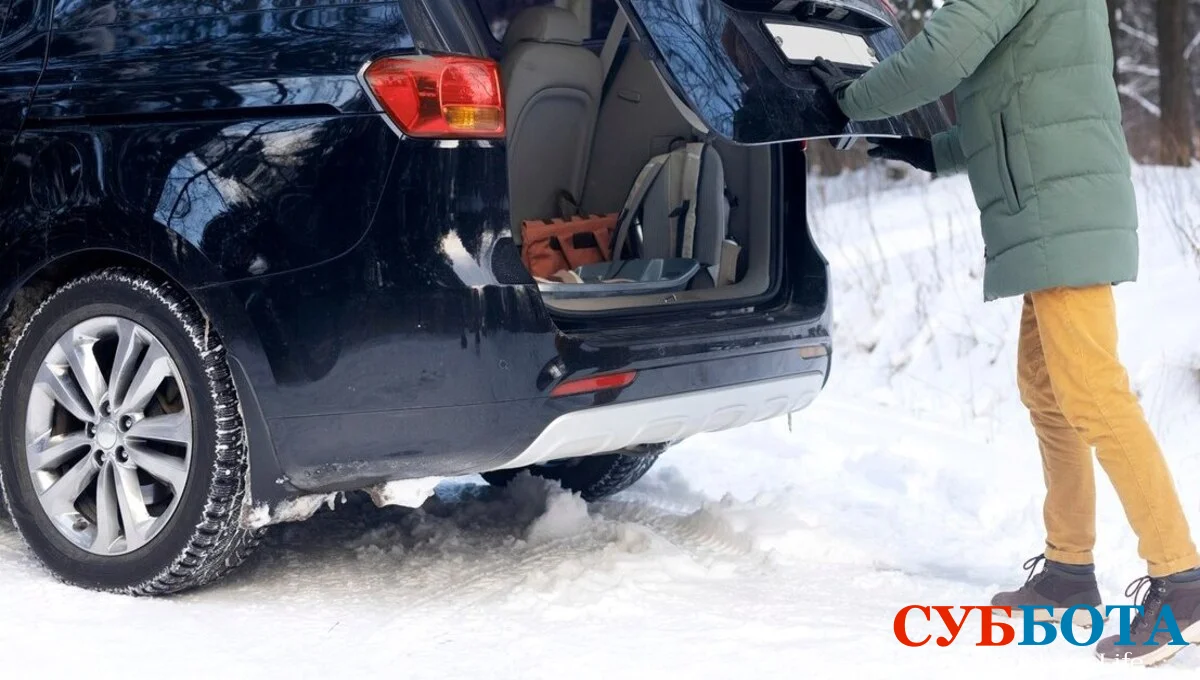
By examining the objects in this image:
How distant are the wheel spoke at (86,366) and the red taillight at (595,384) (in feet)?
3.97

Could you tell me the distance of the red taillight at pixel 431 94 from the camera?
10.5ft

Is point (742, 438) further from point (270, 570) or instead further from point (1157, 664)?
point (1157, 664)

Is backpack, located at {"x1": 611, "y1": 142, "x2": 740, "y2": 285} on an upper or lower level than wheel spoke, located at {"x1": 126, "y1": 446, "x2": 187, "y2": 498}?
upper

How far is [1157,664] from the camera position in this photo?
3109mm

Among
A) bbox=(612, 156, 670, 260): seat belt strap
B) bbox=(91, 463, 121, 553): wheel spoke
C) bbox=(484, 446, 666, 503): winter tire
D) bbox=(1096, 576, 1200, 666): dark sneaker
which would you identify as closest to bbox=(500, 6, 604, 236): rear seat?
bbox=(612, 156, 670, 260): seat belt strap

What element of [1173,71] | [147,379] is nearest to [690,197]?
[147,379]

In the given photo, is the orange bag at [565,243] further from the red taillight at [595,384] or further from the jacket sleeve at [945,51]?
the jacket sleeve at [945,51]

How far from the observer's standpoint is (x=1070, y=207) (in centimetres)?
323

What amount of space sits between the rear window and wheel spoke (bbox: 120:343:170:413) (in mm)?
1561

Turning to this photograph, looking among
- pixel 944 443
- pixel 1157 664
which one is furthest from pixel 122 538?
pixel 944 443

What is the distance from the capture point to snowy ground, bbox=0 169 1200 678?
3139 mm

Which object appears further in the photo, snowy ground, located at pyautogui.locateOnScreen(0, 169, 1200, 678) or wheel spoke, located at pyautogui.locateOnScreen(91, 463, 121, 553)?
wheel spoke, located at pyautogui.locateOnScreen(91, 463, 121, 553)

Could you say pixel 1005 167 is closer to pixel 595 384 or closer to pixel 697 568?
pixel 595 384

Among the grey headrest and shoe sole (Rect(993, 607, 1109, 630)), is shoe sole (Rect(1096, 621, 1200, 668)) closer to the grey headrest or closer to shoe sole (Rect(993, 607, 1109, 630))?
shoe sole (Rect(993, 607, 1109, 630))
